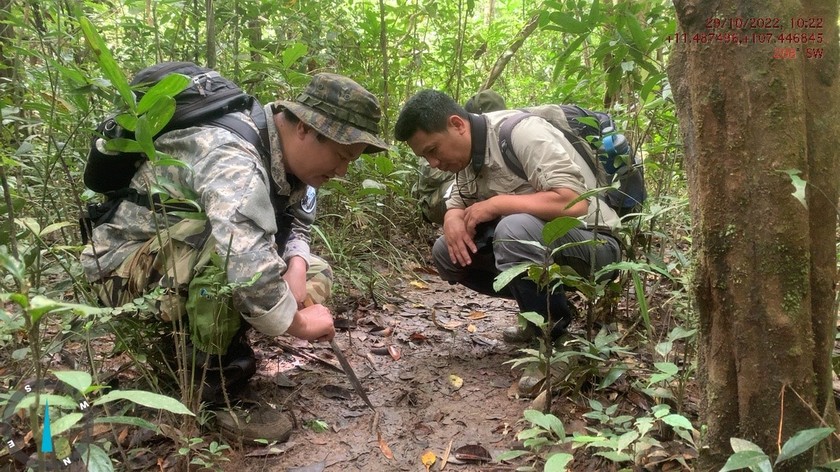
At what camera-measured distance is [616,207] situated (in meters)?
3.16

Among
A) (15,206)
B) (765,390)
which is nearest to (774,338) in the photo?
(765,390)

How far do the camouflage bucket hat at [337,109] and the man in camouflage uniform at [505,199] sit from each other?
630 mm

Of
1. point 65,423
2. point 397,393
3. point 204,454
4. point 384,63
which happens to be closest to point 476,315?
point 397,393

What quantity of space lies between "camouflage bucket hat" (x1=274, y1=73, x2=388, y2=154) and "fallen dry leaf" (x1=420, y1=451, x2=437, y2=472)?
52.9 inches

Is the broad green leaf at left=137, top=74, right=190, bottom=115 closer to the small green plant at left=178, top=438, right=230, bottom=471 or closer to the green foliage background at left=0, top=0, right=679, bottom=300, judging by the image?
the green foliage background at left=0, top=0, right=679, bottom=300

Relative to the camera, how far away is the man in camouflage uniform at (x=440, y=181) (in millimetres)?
3938

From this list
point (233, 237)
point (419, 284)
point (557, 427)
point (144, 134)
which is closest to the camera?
point (144, 134)

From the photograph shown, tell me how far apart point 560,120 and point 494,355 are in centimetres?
138

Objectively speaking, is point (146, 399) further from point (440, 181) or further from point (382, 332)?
point (440, 181)

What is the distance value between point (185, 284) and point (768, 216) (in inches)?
77.3

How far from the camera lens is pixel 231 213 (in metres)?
2.06

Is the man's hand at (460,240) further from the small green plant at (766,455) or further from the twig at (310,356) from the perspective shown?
the small green plant at (766,455)

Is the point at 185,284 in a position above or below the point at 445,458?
above

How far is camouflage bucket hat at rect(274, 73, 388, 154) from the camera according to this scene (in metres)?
2.49
